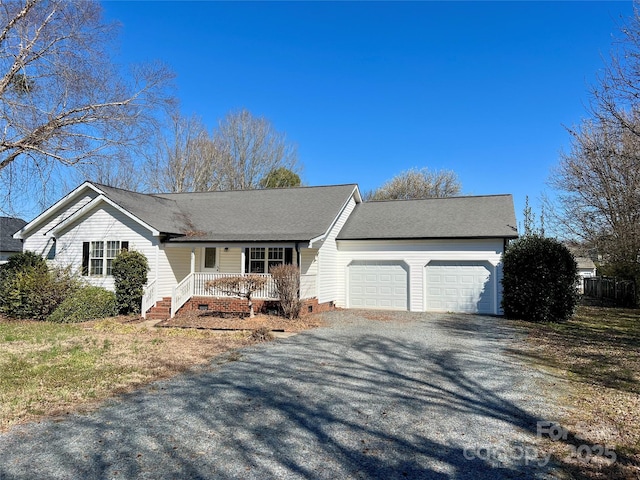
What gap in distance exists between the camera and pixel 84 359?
339 inches

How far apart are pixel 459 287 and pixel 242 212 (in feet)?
31.9

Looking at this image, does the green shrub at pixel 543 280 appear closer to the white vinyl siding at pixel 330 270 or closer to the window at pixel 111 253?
the white vinyl siding at pixel 330 270

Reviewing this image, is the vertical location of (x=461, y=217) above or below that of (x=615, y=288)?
above

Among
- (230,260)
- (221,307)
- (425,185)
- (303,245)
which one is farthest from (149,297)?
(425,185)

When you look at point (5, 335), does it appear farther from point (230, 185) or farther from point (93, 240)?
point (230, 185)

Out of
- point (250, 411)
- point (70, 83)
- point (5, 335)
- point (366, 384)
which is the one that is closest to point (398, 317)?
point (366, 384)

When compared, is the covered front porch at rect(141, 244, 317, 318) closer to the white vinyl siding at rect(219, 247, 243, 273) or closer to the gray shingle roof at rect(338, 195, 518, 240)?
the white vinyl siding at rect(219, 247, 243, 273)

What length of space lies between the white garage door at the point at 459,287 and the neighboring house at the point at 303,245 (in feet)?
0.13

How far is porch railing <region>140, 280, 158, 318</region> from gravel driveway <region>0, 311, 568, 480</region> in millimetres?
7941

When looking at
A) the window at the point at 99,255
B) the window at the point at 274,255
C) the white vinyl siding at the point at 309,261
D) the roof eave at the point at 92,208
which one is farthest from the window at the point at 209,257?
the white vinyl siding at the point at 309,261

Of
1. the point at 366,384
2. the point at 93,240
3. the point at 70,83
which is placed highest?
the point at 70,83

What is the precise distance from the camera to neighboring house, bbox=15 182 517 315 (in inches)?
644

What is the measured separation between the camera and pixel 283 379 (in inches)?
283

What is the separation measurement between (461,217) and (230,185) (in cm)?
2115
